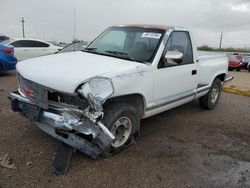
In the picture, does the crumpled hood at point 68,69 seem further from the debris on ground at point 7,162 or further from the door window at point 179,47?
the debris on ground at point 7,162

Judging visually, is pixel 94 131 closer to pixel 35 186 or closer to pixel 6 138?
pixel 35 186

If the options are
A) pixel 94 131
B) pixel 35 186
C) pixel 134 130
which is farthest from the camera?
pixel 134 130

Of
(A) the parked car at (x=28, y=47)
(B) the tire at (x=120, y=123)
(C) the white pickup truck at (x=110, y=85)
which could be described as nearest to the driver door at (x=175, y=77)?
(C) the white pickup truck at (x=110, y=85)

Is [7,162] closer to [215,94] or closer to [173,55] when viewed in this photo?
[173,55]

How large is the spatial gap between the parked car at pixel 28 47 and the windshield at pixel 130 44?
8.02 m

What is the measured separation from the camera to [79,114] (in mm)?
3281

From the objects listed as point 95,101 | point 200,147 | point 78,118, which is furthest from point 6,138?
point 200,147

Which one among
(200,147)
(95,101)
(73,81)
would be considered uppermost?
(73,81)

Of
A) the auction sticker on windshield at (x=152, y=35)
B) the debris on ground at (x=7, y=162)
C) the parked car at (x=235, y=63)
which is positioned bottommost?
the parked car at (x=235, y=63)

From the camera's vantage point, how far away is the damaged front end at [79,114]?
3.23 m

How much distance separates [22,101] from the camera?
3.82 m

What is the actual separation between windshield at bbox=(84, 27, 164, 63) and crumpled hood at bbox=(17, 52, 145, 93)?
1.02 feet

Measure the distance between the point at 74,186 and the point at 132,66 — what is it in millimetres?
1796

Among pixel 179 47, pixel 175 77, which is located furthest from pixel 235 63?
pixel 175 77
